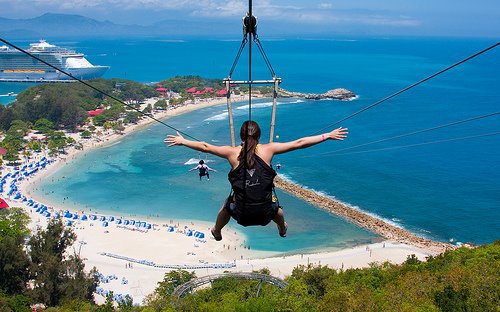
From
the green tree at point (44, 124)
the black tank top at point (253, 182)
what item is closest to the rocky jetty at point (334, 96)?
the green tree at point (44, 124)

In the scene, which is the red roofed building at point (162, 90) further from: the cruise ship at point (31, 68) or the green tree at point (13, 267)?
the green tree at point (13, 267)

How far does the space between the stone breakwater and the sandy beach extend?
25.3 inches

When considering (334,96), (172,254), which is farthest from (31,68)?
(172,254)

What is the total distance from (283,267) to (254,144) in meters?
17.7

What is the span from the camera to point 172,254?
22.0 m

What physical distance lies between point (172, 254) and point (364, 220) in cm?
1194

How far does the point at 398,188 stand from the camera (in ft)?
110

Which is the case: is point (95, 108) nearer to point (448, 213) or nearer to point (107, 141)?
point (107, 141)

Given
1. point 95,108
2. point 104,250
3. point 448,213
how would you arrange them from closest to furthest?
point 104,250, point 448,213, point 95,108

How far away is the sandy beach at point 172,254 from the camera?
20.0 meters

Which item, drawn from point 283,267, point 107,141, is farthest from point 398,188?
point 107,141

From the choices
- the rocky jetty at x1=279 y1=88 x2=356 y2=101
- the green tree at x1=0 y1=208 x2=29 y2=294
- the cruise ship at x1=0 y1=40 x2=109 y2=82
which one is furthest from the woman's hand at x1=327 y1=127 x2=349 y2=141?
the cruise ship at x1=0 y1=40 x2=109 y2=82

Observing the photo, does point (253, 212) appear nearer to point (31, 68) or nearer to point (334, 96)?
point (334, 96)

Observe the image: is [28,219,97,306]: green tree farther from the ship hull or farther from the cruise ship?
the ship hull
